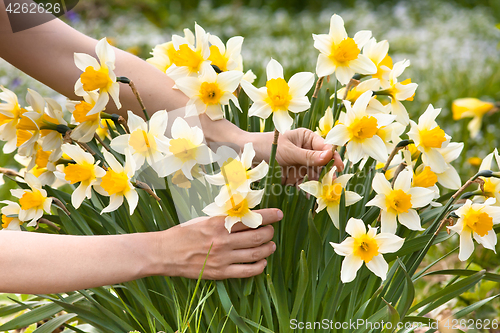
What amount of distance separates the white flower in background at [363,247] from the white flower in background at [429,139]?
19 centimetres

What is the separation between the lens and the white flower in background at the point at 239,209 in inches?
31.8

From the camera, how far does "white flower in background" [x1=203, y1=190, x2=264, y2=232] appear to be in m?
0.81

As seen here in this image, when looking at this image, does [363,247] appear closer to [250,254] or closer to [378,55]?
[250,254]

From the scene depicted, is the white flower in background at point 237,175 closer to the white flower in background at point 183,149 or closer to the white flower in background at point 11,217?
the white flower in background at point 183,149

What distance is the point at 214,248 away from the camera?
89 centimetres

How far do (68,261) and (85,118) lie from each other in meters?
0.30

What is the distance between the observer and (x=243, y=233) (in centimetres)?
89

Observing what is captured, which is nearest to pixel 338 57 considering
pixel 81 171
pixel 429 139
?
pixel 429 139

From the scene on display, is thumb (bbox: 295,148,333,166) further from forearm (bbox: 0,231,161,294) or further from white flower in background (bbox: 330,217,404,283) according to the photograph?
forearm (bbox: 0,231,161,294)

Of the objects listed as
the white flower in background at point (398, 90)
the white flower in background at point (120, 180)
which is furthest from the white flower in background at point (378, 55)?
the white flower in background at point (120, 180)

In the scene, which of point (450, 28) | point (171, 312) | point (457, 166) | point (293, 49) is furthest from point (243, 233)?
point (450, 28)

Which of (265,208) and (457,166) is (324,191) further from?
(457,166)

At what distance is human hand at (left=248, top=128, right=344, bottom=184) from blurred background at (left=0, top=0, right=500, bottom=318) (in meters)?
1.73

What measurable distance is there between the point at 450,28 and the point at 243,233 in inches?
239
